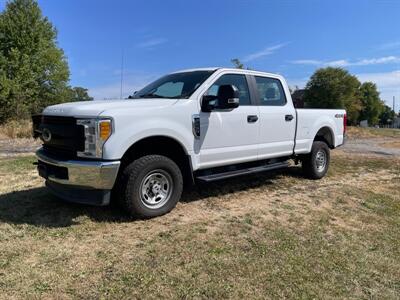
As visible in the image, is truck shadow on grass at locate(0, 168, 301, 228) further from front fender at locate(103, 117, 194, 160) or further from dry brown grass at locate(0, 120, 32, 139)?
dry brown grass at locate(0, 120, 32, 139)

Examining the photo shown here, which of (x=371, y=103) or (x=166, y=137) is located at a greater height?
(x=371, y=103)

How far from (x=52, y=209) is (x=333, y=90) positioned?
35.3 metres

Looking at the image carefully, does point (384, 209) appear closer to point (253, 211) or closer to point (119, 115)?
point (253, 211)

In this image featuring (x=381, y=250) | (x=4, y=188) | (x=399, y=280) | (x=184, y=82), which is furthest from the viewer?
(x=4, y=188)

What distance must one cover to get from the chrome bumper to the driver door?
4.54ft

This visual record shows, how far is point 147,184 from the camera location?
15.8 feet

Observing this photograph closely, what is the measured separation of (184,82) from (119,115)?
1.66 m

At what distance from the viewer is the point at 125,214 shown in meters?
4.91

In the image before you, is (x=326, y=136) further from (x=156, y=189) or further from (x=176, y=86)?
(x=156, y=189)

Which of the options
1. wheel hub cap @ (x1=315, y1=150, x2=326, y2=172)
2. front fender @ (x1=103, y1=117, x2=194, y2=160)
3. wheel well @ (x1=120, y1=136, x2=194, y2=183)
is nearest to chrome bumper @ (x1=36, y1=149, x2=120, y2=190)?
front fender @ (x1=103, y1=117, x2=194, y2=160)

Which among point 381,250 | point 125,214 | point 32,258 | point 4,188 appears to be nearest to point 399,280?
point 381,250

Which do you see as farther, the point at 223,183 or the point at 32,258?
the point at 223,183

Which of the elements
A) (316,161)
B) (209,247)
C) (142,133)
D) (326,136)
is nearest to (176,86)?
(142,133)

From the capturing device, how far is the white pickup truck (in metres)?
4.34
